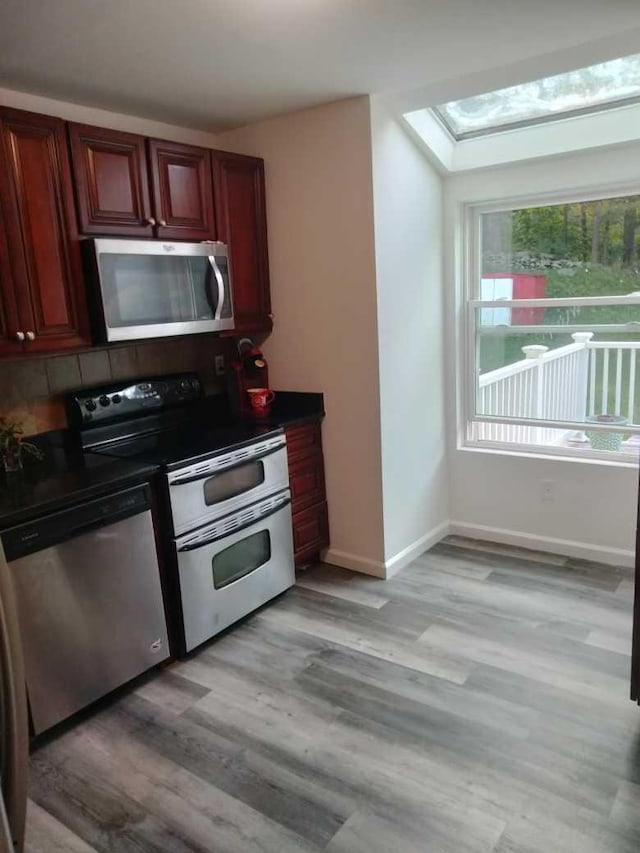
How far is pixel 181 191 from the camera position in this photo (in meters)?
2.88

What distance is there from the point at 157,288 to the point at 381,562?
1797 mm

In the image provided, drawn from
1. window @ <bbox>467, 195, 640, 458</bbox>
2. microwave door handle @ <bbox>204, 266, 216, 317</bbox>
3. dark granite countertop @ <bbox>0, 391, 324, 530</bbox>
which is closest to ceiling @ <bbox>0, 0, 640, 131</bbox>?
microwave door handle @ <bbox>204, 266, 216, 317</bbox>

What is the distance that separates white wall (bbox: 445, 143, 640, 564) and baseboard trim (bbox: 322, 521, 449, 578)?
13.7 inches

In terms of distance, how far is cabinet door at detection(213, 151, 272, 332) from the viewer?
308cm

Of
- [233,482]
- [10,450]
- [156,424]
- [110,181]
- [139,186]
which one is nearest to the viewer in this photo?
[10,450]

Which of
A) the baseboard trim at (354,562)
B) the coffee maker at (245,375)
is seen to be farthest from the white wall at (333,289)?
the coffee maker at (245,375)

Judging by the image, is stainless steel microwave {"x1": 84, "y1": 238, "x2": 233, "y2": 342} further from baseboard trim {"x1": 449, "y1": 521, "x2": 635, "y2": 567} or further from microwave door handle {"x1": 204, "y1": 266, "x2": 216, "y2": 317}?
baseboard trim {"x1": 449, "y1": 521, "x2": 635, "y2": 567}

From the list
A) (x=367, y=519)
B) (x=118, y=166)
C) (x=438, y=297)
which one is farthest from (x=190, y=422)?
(x=438, y=297)

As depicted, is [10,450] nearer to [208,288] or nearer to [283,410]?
[208,288]

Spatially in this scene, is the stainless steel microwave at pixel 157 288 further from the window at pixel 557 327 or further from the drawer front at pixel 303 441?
the window at pixel 557 327

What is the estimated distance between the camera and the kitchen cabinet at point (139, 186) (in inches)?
98.6

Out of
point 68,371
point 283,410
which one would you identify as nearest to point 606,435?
point 283,410

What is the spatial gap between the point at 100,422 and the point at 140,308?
58 cm

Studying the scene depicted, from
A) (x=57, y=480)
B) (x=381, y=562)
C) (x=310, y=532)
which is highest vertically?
(x=57, y=480)
